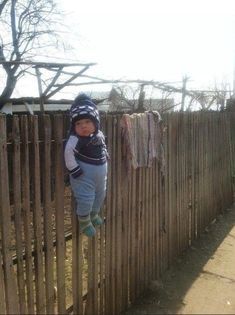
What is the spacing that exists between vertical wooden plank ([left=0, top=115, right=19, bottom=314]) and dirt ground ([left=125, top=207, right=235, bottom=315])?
6.15 ft

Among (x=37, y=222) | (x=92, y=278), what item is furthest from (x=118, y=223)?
(x=37, y=222)

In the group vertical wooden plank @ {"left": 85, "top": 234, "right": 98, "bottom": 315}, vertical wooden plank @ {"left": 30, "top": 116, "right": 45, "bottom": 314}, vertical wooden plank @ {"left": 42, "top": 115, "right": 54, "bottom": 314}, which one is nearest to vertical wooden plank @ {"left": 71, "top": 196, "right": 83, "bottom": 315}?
vertical wooden plank @ {"left": 85, "top": 234, "right": 98, "bottom": 315}

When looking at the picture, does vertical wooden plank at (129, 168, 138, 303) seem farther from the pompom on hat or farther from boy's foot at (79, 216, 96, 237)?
the pompom on hat

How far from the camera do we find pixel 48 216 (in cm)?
340

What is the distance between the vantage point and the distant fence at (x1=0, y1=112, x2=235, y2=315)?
3094mm

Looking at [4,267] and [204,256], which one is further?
[204,256]

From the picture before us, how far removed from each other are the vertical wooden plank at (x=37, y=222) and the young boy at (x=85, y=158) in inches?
11.1

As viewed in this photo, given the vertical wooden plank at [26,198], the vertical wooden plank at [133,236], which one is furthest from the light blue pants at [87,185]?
the vertical wooden plank at [133,236]

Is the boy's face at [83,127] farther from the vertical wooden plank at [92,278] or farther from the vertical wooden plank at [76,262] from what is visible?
the vertical wooden plank at [92,278]

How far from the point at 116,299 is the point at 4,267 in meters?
1.83

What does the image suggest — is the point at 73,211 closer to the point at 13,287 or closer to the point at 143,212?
the point at 13,287

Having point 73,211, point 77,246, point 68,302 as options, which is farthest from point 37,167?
point 68,302

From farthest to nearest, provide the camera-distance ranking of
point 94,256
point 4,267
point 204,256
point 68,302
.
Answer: point 204,256, point 68,302, point 94,256, point 4,267

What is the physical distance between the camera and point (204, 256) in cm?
641
